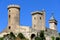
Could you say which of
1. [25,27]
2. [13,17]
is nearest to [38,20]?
[25,27]

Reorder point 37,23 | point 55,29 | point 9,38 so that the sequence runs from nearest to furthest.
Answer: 1. point 9,38
2. point 37,23
3. point 55,29

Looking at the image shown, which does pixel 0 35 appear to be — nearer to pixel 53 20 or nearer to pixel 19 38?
pixel 19 38

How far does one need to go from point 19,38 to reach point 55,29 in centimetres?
1869

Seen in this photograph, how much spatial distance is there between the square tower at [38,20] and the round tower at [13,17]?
4720 millimetres

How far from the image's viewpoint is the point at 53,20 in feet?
293

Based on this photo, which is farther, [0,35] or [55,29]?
[55,29]

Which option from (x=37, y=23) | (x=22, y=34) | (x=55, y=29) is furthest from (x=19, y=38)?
(x=55, y=29)

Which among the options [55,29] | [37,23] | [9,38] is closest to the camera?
[9,38]

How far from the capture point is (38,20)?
3083 inches

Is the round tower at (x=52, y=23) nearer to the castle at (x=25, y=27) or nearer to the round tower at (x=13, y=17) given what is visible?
the castle at (x=25, y=27)

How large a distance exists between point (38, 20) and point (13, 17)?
6666 millimetres

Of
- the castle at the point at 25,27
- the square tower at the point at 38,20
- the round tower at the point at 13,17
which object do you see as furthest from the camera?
the square tower at the point at 38,20

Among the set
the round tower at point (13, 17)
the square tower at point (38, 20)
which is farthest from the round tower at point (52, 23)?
the round tower at point (13, 17)

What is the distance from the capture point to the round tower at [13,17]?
75812 millimetres
